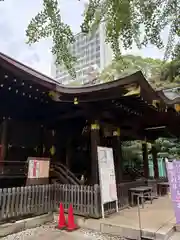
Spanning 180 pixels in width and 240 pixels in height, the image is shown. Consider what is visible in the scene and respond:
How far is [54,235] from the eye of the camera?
4.63 m

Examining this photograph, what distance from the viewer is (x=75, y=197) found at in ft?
19.1

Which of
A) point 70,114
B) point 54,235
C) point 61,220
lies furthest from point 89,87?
point 54,235

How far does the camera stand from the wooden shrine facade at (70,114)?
17.0 feet

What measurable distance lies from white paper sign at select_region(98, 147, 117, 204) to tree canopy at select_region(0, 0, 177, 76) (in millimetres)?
3013

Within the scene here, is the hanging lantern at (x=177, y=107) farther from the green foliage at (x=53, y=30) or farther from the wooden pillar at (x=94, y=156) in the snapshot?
the green foliage at (x=53, y=30)

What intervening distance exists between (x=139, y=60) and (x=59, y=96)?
20.8 m

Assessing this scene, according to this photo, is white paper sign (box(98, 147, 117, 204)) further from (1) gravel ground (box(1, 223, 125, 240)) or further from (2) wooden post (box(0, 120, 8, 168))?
(2) wooden post (box(0, 120, 8, 168))

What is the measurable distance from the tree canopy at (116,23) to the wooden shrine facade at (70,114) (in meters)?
1.15

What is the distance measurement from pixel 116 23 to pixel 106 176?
3922mm

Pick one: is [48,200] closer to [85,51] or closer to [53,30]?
[53,30]

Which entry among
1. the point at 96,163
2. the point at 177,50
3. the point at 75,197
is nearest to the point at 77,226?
the point at 75,197

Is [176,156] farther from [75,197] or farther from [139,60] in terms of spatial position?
[139,60]

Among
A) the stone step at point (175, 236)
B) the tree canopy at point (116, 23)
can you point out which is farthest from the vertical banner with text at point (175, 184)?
the tree canopy at point (116, 23)

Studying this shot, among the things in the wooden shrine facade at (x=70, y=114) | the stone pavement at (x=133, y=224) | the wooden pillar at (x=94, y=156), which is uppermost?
the wooden shrine facade at (x=70, y=114)
